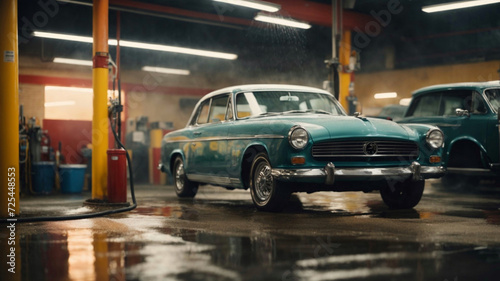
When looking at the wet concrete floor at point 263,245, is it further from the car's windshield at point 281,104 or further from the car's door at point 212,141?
the car's windshield at point 281,104

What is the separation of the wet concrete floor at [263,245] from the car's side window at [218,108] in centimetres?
169

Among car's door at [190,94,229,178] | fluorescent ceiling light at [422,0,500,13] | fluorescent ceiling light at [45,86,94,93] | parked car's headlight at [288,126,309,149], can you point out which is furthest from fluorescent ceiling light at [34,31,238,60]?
parked car's headlight at [288,126,309,149]

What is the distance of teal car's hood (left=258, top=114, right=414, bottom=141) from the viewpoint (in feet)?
22.1

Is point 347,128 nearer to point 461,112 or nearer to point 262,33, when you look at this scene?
point 461,112

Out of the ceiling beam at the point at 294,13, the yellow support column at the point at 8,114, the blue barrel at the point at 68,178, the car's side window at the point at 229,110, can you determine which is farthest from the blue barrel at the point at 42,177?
the car's side window at the point at 229,110

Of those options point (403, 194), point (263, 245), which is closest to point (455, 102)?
point (403, 194)

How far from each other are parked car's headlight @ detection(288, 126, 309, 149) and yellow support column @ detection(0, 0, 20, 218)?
3.40 m

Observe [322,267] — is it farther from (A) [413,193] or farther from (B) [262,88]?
(B) [262,88]

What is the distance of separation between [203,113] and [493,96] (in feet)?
16.4

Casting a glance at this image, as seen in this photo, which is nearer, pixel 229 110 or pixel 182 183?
pixel 229 110

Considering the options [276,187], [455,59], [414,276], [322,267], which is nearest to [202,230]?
[276,187]

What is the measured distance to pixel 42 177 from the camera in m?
12.6

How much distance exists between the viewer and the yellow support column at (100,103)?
29.3ft

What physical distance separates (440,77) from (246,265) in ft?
59.3
